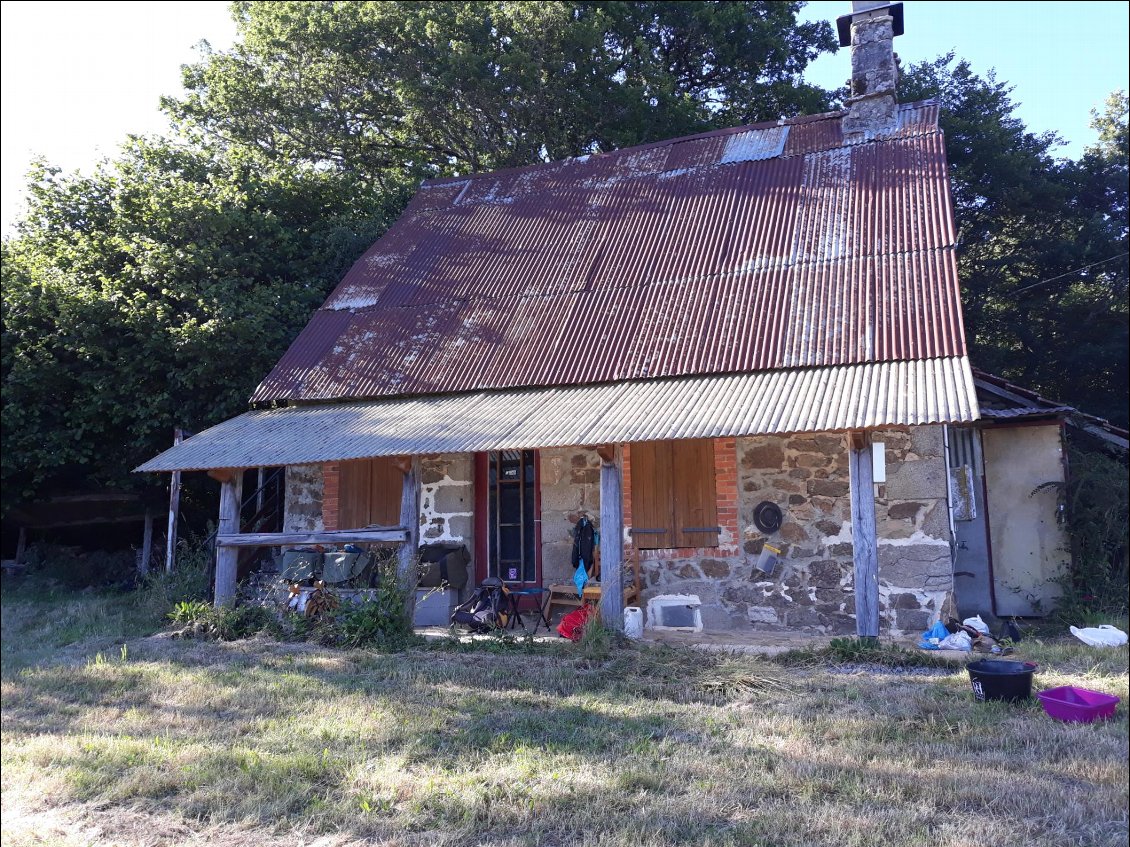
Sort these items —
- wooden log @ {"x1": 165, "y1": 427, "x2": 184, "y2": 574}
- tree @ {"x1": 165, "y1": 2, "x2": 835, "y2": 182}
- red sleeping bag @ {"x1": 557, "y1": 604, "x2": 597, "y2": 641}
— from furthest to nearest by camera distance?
tree @ {"x1": 165, "y1": 2, "x2": 835, "y2": 182}
wooden log @ {"x1": 165, "y1": 427, "x2": 184, "y2": 574}
red sleeping bag @ {"x1": 557, "y1": 604, "x2": 597, "y2": 641}

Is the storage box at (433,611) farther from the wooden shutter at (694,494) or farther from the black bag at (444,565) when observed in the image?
the wooden shutter at (694,494)

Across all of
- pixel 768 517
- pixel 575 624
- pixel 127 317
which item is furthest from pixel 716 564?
pixel 127 317

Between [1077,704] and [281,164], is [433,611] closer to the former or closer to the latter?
[1077,704]

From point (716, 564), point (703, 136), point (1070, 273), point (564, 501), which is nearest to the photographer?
point (716, 564)

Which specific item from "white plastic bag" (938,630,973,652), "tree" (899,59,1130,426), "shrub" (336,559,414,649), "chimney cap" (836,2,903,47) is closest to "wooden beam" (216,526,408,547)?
"shrub" (336,559,414,649)

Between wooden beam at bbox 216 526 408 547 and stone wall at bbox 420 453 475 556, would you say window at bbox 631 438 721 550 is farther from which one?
wooden beam at bbox 216 526 408 547

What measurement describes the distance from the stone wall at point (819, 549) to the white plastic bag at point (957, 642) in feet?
2.30

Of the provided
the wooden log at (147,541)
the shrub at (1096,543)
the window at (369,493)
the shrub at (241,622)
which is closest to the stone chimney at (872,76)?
the shrub at (1096,543)

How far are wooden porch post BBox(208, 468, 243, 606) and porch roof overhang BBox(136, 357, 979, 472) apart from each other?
0.34m

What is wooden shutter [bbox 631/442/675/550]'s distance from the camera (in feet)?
31.8

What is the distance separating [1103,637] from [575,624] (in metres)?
4.59

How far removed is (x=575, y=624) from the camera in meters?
8.52

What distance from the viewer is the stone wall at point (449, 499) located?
10.7 metres

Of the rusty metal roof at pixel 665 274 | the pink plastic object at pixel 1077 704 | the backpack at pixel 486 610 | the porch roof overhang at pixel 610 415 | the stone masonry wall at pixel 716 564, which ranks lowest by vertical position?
the pink plastic object at pixel 1077 704
